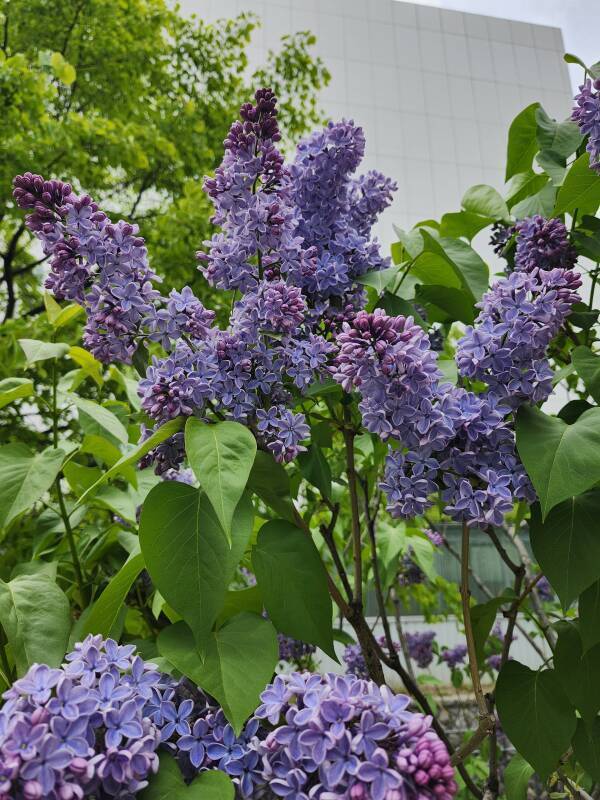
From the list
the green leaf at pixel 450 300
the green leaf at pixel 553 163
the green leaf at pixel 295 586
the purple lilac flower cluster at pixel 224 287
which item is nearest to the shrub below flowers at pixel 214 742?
the green leaf at pixel 295 586

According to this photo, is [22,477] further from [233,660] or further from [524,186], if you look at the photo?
[524,186]

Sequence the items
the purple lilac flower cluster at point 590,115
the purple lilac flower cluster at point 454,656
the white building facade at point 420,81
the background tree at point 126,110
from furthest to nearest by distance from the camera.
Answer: the white building facade at point 420,81 < the background tree at point 126,110 < the purple lilac flower cluster at point 454,656 < the purple lilac flower cluster at point 590,115

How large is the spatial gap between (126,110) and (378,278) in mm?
3929

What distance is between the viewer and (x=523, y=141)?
36.7 inches

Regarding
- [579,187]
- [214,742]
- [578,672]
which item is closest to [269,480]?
[214,742]

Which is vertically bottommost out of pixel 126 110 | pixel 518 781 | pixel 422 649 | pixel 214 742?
pixel 422 649

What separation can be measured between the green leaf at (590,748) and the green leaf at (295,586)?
0.94 ft

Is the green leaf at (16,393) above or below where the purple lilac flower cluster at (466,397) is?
below

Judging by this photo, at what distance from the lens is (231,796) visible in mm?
424

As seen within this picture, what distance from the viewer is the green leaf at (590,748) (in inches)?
26.8

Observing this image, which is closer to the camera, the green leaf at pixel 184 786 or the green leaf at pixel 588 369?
the green leaf at pixel 184 786

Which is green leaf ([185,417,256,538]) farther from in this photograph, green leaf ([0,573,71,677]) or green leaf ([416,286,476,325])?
green leaf ([416,286,476,325])

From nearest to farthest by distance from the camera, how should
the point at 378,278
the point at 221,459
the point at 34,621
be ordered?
the point at 221,459
the point at 34,621
the point at 378,278

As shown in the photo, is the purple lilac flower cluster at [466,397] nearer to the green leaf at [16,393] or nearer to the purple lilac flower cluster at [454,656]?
the green leaf at [16,393]
